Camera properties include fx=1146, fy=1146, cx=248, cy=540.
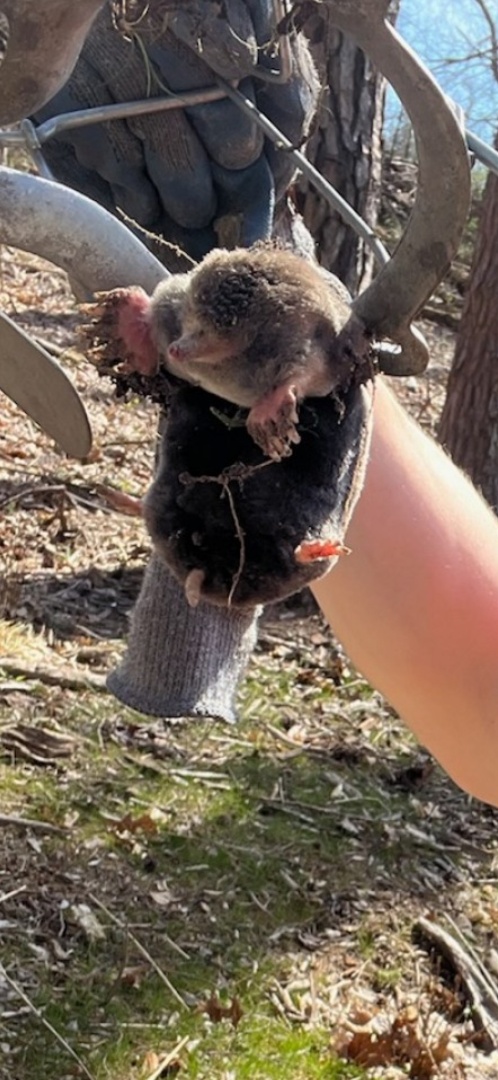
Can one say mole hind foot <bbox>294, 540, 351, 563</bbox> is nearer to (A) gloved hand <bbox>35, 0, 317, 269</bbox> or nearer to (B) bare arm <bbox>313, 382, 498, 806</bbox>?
(B) bare arm <bbox>313, 382, 498, 806</bbox>

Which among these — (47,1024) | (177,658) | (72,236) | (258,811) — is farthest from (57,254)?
(258,811)

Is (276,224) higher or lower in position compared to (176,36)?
lower

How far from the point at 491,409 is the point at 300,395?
2.60 meters

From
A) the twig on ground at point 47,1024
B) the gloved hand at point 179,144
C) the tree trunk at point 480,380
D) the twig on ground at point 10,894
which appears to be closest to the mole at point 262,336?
the gloved hand at point 179,144

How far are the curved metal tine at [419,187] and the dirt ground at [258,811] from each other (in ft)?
3.82

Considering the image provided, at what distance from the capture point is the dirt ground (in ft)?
6.66

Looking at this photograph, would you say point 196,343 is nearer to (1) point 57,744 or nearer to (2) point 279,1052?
(2) point 279,1052

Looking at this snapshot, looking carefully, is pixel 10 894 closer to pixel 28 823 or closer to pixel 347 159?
pixel 28 823

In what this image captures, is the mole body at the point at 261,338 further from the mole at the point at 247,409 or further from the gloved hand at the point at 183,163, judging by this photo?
the gloved hand at the point at 183,163

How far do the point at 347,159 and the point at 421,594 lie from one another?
2142mm

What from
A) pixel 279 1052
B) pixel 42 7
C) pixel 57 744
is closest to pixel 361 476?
pixel 42 7

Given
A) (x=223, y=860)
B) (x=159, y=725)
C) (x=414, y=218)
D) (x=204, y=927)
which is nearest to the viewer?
(x=414, y=218)

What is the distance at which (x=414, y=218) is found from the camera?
65 cm

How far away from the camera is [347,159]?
2996mm
